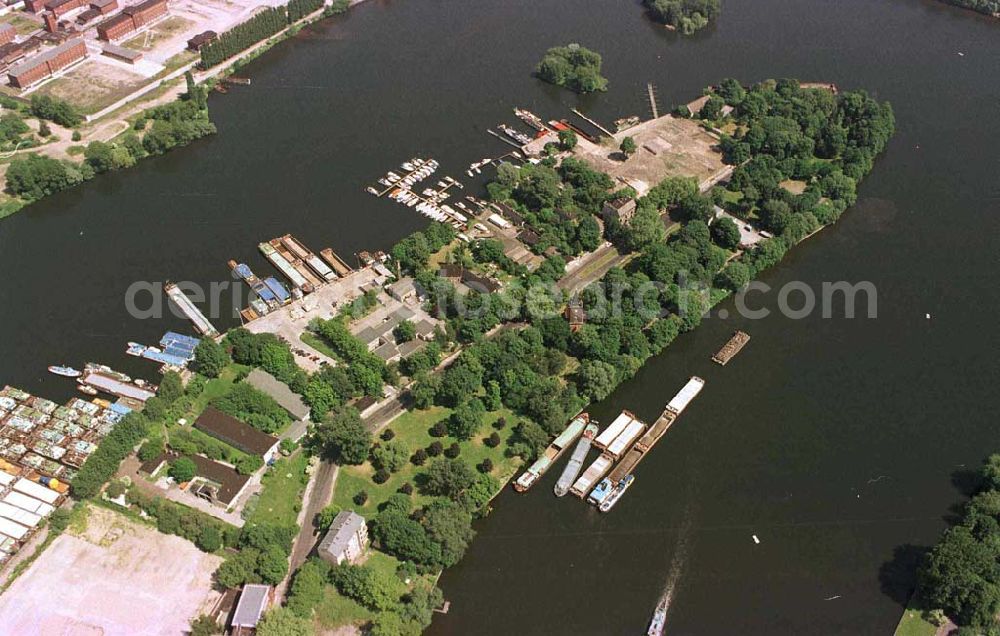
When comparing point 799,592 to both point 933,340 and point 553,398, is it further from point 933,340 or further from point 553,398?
point 933,340

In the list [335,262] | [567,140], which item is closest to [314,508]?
[335,262]

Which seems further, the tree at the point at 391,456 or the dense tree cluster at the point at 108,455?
the tree at the point at 391,456

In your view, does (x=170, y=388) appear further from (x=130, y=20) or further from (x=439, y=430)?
(x=130, y=20)

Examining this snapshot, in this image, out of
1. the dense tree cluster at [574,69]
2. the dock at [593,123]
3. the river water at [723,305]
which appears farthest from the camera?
the dense tree cluster at [574,69]

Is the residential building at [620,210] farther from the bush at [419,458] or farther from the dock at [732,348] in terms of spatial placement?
the bush at [419,458]

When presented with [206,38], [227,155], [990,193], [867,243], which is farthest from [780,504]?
[206,38]

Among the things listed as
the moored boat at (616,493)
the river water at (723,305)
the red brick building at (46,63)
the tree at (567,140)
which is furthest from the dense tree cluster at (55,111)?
the moored boat at (616,493)

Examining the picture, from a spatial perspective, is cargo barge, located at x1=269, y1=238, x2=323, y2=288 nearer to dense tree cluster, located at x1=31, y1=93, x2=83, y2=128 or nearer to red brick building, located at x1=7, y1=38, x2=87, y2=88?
dense tree cluster, located at x1=31, y1=93, x2=83, y2=128

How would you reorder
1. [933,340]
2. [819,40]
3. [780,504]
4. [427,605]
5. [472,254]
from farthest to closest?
1. [819,40]
2. [472,254]
3. [933,340]
4. [780,504]
5. [427,605]
